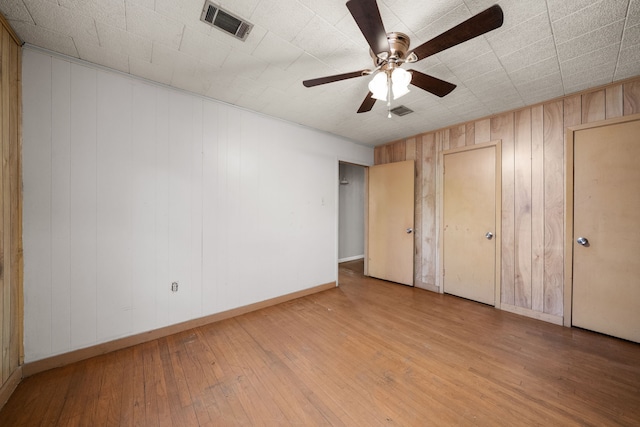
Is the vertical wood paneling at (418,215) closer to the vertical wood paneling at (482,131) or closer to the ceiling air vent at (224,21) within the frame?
the vertical wood paneling at (482,131)

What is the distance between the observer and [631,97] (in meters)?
2.16

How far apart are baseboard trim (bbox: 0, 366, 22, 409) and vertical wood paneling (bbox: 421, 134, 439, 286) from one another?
4.31 metres

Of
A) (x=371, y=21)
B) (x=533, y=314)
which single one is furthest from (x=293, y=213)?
(x=533, y=314)

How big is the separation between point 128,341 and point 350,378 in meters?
2.01

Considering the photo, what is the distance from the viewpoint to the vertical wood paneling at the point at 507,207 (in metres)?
2.84

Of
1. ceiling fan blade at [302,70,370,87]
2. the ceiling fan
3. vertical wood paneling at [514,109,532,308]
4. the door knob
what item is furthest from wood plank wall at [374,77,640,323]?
ceiling fan blade at [302,70,370,87]

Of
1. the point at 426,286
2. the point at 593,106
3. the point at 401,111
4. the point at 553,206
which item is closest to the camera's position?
the point at 593,106

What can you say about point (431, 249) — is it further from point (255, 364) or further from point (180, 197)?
point (180, 197)

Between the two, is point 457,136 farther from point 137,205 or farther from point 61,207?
point 61,207

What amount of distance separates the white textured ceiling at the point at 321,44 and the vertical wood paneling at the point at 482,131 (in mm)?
489

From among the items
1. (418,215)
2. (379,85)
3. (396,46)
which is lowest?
(418,215)

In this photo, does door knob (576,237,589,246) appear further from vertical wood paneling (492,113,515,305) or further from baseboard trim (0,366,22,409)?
baseboard trim (0,366,22,409)

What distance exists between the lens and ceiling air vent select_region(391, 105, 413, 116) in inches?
109

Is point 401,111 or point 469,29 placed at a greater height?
point 401,111
